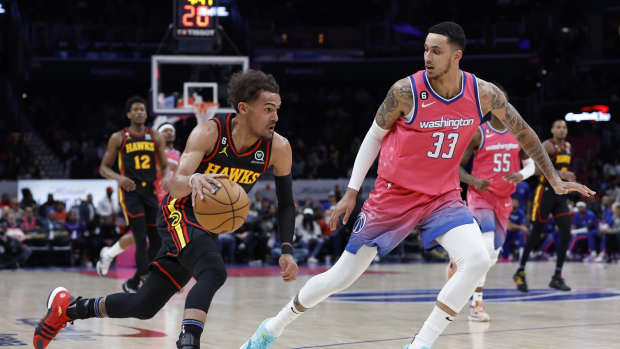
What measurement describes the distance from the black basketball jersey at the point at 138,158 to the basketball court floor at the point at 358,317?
58.4 inches

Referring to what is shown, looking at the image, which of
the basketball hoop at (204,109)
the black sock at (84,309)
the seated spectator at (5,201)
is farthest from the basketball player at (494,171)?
the seated spectator at (5,201)

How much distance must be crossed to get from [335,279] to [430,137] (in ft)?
3.35

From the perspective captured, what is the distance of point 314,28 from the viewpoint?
29844mm

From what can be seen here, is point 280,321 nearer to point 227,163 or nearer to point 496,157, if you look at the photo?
point 227,163

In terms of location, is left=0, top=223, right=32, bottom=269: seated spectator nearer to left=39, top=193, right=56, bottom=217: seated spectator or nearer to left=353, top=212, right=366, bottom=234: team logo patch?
left=39, top=193, right=56, bottom=217: seated spectator

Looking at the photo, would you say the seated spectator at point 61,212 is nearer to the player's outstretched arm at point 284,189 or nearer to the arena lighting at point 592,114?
the player's outstretched arm at point 284,189

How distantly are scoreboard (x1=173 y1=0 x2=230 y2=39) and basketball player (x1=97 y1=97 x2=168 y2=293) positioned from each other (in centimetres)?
627

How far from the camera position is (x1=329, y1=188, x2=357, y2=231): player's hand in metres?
4.68

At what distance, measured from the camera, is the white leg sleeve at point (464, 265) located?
4.51 m

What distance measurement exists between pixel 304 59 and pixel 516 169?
21714 millimetres

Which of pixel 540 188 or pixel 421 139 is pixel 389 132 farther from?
pixel 540 188

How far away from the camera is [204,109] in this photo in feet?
47.5

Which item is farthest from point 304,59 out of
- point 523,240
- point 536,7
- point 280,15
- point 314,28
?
point 523,240

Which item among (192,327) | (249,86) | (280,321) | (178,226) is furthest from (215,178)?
(280,321)
